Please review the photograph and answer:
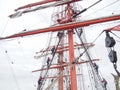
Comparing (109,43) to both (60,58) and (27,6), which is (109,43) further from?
(60,58)

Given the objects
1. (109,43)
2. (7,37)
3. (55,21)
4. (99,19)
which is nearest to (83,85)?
(55,21)

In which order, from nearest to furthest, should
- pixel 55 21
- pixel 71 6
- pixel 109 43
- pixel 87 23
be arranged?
pixel 109 43, pixel 87 23, pixel 71 6, pixel 55 21

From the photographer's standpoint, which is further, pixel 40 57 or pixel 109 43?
pixel 40 57

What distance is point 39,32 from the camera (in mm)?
19781

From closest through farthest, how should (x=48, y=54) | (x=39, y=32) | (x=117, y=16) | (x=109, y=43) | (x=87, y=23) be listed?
(x=109, y=43) → (x=117, y=16) → (x=87, y=23) → (x=39, y=32) → (x=48, y=54)

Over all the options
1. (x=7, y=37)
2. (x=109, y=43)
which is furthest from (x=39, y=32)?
(x=109, y=43)

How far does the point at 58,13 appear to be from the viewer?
80.7 feet

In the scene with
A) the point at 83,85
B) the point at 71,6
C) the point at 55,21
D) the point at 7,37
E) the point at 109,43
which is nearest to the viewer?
the point at 109,43

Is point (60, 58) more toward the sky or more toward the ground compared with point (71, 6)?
more toward the ground

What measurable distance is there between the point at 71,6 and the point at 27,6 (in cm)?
377

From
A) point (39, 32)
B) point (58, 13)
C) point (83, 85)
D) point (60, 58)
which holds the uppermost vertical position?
point (58, 13)

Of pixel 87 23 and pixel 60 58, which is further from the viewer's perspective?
pixel 60 58

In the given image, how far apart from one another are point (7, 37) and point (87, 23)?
6.49 metres

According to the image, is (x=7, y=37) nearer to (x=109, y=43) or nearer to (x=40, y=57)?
(x=109, y=43)
